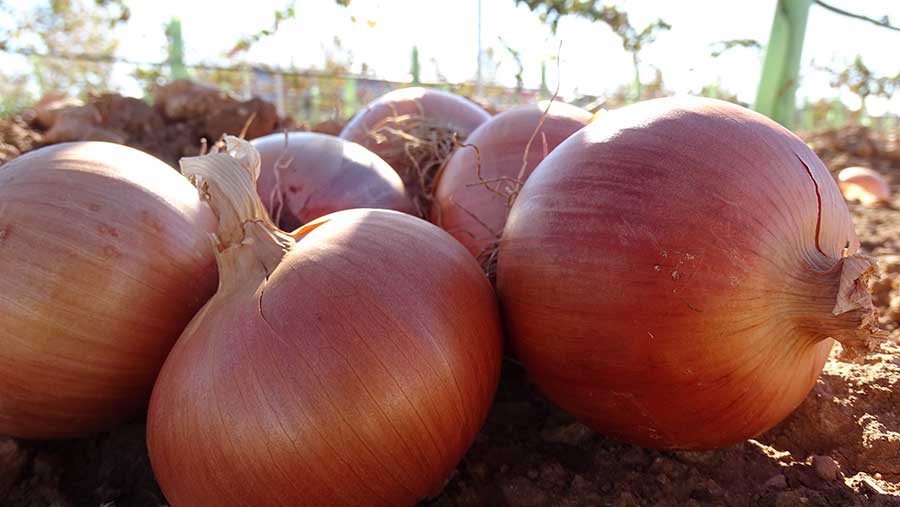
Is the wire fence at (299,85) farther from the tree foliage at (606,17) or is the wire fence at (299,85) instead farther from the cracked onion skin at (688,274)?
the cracked onion skin at (688,274)

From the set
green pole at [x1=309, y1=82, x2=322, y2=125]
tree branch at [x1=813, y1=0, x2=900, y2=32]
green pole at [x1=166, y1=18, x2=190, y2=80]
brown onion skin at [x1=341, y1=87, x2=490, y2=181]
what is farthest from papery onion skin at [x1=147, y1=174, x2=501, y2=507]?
green pole at [x1=309, y1=82, x2=322, y2=125]

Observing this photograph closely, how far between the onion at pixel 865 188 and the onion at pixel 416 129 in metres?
3.88

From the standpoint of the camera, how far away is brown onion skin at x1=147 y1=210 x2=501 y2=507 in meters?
0.93

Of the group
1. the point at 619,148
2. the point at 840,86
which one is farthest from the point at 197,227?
the point at 840,86

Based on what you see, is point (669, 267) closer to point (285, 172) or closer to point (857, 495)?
point (857, 495)

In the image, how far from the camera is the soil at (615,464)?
117cm

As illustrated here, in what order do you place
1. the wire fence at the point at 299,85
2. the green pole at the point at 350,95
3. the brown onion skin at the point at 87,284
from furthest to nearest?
the green pole at the point at 350,95 < the wire fence at the point at 299,85 < the brown onion skin at the point at 87,284

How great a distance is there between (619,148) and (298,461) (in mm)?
714

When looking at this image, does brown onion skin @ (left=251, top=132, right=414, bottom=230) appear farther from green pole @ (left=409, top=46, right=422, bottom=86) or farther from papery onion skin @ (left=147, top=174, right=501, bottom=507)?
green pole @ (left=409, top=46, right=422, bottom=86)

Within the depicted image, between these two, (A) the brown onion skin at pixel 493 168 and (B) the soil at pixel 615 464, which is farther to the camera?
(A) the brown onion skin at pixel 493 168

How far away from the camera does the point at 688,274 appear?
93 centimetres

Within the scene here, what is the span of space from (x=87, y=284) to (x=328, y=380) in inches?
20.1

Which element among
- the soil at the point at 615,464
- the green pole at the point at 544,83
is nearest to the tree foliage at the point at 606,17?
the green pole at the point at 544,83

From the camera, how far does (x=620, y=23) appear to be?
525 cm
